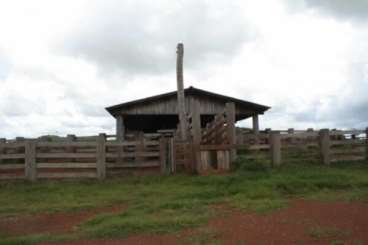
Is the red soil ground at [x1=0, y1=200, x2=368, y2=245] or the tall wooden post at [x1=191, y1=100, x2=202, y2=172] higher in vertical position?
the tall wooden post at [x1=191, y1=100, x2=202, y2=172]

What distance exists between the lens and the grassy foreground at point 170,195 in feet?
27.7

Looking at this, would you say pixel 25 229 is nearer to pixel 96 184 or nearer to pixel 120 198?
pixel 120 198

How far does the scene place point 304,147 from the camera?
17969 mm

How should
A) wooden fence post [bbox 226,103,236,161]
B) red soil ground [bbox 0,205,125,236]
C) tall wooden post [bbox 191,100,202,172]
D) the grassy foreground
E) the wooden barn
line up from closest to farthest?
the grassy foreground < red soil ground [bbox 0,205,125,236] < tall wooden post [bbox 191,100,202,172] < wooden fence post [bbox 226,103,236,161] < the wooden barn

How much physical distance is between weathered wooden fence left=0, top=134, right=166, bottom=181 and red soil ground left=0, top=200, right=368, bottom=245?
5.76 meters

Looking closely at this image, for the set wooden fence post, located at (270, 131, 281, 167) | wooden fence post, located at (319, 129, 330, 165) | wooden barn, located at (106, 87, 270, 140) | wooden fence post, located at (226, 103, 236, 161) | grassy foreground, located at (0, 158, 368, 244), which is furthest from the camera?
wooden barn, located at (106, 87, 270, 140)

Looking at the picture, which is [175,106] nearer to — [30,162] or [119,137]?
[119,137]

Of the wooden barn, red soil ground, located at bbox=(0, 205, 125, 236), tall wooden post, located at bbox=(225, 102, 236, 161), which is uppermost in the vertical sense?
the wooden barn

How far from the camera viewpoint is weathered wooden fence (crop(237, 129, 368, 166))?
55.8ft

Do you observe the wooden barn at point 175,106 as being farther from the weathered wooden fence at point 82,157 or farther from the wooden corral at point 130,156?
the weathered wooden fence at point 82,157

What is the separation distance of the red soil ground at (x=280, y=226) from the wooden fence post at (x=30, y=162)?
597cm

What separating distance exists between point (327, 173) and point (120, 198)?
6.54 m

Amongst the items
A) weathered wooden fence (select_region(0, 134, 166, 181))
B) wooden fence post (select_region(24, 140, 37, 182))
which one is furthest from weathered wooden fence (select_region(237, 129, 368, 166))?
wooden fence post (select_region(24, 140, 37, 182))

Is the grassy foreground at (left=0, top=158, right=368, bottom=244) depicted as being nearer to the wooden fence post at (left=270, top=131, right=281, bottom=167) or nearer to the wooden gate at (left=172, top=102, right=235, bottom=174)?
the wooden fence post at (left=270, top=131, right=281, bottom=167)
